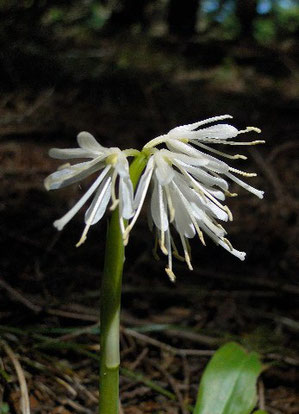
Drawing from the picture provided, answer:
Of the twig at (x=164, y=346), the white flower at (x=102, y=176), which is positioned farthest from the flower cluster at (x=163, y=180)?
the twig at (x=164, y=346)

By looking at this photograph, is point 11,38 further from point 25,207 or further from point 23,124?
point 25,207

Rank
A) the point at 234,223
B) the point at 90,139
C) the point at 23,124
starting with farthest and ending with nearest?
the point at 23,124 → the point at 234,223 → the point at 90,139

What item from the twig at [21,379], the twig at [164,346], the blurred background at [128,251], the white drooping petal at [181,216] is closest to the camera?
the white drooping petal at [181,216]

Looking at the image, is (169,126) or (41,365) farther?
(169,126)

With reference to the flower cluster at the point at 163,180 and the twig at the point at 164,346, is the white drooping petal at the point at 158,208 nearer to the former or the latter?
the flower cluster at the point at 163,180

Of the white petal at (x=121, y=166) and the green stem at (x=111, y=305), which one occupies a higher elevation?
the white petal at (x=121, y=166)

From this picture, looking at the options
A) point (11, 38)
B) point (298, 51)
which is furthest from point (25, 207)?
point (298, 51)

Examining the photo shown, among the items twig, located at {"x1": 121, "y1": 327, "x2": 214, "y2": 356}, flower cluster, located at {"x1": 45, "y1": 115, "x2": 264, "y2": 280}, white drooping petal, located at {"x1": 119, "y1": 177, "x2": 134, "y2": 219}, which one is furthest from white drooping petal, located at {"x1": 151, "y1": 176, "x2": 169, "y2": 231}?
twig, located at {"x1": 121, "y1": 327, "x2": 214, "y2": 356}
